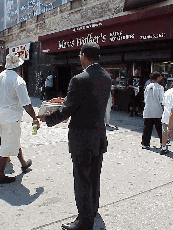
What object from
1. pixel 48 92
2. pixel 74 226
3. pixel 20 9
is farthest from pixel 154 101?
pixel 20 9

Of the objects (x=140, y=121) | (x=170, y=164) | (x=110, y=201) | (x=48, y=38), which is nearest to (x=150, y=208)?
(x=110, y=201)

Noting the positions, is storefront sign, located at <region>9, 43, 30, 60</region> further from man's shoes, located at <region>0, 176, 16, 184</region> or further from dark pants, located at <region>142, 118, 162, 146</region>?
man's shoes, located at <region>0, 176, 16, 184</region>

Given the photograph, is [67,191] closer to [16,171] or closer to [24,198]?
[24,198]

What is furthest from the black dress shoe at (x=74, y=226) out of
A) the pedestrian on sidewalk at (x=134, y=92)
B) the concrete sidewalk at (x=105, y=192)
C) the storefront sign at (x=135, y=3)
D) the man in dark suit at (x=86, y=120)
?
the storefront sign at (x=135, y=3)

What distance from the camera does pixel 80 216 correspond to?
2785 millimetres

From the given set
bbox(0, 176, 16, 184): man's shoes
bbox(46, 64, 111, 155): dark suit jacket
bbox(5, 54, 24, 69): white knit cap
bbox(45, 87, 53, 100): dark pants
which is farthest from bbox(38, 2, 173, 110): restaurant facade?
bbox(46, 64, 111, 155): dark suit jacket

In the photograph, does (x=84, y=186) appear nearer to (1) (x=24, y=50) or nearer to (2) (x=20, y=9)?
(1) (x=24, y=50)

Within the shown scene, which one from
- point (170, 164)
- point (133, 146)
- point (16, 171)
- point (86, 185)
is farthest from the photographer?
point (133, 146)

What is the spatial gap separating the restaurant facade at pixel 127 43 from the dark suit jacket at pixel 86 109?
24.0 feet

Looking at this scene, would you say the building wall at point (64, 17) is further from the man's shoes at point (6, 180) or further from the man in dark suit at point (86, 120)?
the man in dark suit at point (86, 120)

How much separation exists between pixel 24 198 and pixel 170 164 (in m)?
2.80

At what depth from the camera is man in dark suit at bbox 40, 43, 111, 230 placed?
259 centimetres

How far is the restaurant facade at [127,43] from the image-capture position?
9695mm

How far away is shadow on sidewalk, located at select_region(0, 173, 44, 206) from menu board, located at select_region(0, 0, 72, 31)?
13721mm
